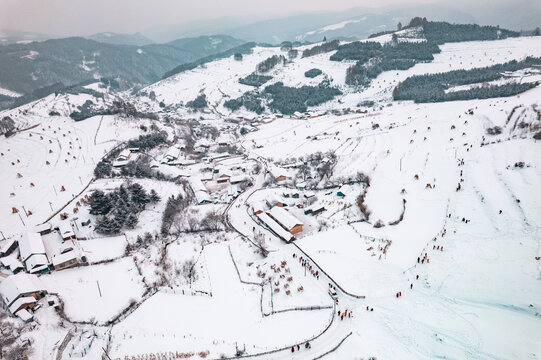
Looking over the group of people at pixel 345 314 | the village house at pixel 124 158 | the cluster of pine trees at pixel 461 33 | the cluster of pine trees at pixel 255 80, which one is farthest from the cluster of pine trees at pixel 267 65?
the group of people at pixel 345 314

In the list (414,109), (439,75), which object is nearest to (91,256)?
(414,109)

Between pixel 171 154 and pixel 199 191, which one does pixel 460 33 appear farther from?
pixel 199 191

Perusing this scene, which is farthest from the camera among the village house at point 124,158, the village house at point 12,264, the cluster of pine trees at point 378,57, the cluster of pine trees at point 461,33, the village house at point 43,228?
the cluster of pine trees at point 461,33

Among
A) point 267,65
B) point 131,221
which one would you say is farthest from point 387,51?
point 131,221

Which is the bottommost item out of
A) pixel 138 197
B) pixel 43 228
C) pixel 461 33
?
pixel 43 228

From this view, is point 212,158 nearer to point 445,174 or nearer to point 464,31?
point 445,174

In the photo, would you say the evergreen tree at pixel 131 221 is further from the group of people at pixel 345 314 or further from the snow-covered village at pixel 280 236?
the group of people at pixel 345 314
